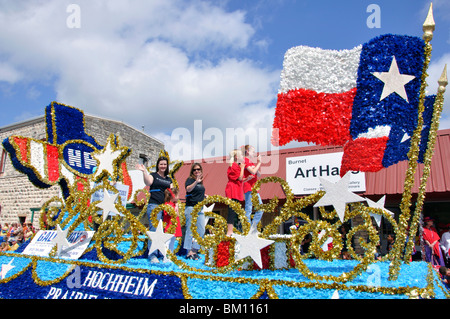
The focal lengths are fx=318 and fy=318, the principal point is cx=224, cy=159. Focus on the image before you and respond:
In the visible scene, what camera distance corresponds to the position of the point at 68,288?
3.76 m

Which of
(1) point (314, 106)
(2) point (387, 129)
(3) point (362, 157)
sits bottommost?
(3) point (362, 157)

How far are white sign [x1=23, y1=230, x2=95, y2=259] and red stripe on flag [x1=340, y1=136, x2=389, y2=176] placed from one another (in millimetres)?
3795

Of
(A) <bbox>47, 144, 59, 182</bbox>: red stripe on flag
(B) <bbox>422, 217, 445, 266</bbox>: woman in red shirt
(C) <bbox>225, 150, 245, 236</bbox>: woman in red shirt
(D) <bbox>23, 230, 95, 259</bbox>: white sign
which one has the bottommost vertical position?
(B) <bbox>422, 217, 445, 266</bbox>: woman in red shirt

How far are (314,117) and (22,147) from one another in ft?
17.3

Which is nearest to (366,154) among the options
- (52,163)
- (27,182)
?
(52,163)

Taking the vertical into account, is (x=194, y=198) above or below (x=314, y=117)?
below

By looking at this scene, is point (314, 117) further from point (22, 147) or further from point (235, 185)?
point (22, 147)

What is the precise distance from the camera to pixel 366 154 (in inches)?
131

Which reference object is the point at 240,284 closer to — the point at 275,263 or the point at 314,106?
the point at 275,263

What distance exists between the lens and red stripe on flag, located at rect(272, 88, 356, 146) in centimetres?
351

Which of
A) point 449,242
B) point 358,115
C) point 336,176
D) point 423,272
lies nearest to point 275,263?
point 423,272

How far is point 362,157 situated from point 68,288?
144 inches

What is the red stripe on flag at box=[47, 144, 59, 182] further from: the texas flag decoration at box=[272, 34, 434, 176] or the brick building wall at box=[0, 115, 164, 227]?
the brick building wall at box=[0, 115, 164, 227]

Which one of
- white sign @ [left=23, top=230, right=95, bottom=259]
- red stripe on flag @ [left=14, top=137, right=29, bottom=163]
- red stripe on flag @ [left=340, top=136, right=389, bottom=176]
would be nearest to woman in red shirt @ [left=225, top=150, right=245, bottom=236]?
red stripe on flag @ [left=340, top=136, right=389, bottom=176]
